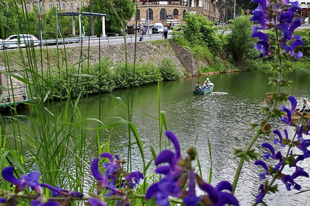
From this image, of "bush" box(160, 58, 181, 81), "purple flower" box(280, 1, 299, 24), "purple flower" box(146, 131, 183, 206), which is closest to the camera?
"purple flower" box(146, 131, 183, 206)

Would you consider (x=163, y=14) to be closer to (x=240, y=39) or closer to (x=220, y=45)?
(x=240, y=39)

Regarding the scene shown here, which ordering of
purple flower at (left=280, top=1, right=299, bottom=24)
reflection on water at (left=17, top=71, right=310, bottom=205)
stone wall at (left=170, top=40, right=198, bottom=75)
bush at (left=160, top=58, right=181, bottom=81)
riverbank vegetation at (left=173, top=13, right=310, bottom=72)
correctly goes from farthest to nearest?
riverbank vegetation at (left=173, top=13, right=310, bottom=72), stone wall at (left=170, top=40, right=198, bottom=75), bush at (left=160, top=58, right=181, bottom=81), reflection on water at (left=17, top=71, right=310, bottom=205), purple flower at (left=280, top=1, right=299, bottom=24)

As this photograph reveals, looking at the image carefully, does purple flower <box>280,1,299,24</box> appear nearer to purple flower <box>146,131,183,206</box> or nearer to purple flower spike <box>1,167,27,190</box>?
purple flower <box>146,131,183,206</box>

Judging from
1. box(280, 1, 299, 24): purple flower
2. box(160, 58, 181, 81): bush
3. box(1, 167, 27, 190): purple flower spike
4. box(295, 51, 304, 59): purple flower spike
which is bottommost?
box(160, 58, 181, 81): bush

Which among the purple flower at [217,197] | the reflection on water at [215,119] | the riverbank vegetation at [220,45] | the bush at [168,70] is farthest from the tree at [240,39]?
the purple flower at [217,197]

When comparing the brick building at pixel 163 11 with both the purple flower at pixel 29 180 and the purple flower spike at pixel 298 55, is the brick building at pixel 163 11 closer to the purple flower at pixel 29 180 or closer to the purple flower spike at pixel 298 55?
the purple flower spike at pixel 298 55

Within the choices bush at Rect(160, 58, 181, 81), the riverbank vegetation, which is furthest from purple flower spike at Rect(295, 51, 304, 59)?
the riverbank vegetation

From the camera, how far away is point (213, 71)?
25.2 m

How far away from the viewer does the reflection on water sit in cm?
723

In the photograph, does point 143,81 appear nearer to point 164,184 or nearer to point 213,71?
point 213,71

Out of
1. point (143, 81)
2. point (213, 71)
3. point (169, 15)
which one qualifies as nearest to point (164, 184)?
point (143, 81)

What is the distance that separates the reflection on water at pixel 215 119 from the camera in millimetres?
Result: 7227

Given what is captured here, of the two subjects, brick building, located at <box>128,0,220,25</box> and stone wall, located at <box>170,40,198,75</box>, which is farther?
brick building, located at <box>128,0,220,25</box>

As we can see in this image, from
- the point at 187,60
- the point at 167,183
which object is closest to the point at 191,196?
the point at 167,183
